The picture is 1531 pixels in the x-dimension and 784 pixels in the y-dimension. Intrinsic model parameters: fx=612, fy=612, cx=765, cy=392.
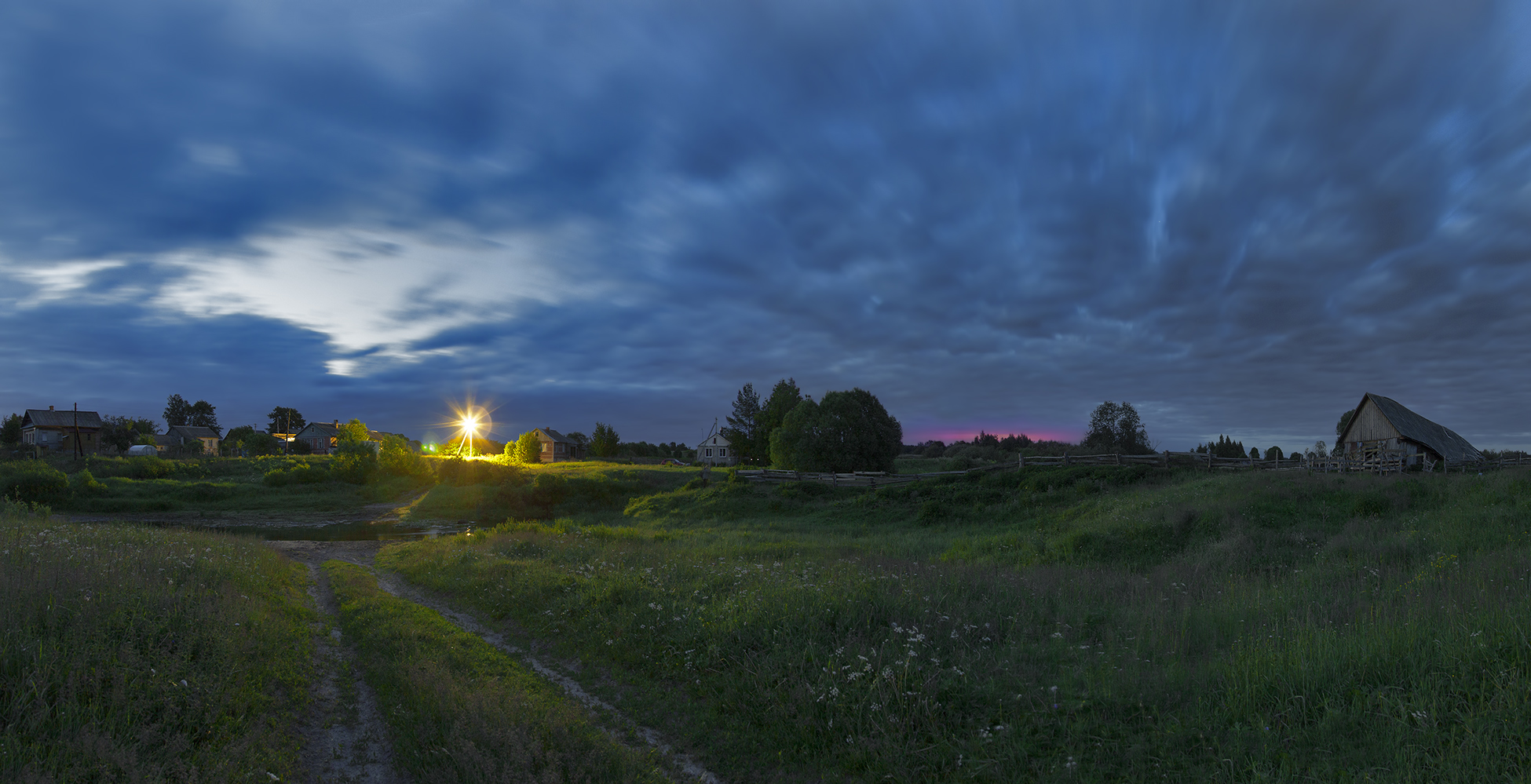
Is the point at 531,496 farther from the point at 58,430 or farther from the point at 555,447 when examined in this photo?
the point at 58,430

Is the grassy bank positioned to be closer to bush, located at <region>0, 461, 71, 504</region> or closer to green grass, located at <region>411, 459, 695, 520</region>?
green grass, located at <region>411, 459, 695, 520</region>

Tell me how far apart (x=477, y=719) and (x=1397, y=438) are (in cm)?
4786

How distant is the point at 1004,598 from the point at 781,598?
155 inches

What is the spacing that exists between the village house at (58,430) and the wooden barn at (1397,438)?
134236 millimetres

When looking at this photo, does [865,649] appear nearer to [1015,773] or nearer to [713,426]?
[1015,773]

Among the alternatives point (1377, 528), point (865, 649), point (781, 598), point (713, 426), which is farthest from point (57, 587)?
point (713, 426)

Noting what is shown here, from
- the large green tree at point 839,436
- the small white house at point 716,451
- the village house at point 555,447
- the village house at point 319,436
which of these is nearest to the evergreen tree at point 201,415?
the village house at point 319,436

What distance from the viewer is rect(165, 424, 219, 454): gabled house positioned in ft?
333

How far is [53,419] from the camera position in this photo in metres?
84.0

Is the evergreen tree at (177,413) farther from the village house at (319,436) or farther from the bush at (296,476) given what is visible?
the bush at (296,476)

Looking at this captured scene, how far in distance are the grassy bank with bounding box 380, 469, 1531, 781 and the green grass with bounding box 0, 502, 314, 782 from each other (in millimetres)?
3933

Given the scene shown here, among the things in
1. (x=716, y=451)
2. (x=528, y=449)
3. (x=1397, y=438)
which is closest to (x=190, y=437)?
(x=528, y=449)

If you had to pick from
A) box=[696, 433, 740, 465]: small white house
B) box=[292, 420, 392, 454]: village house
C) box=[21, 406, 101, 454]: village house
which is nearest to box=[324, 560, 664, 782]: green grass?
box=[696, 433, 740, 465]: small white house

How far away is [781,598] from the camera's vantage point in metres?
10.1
